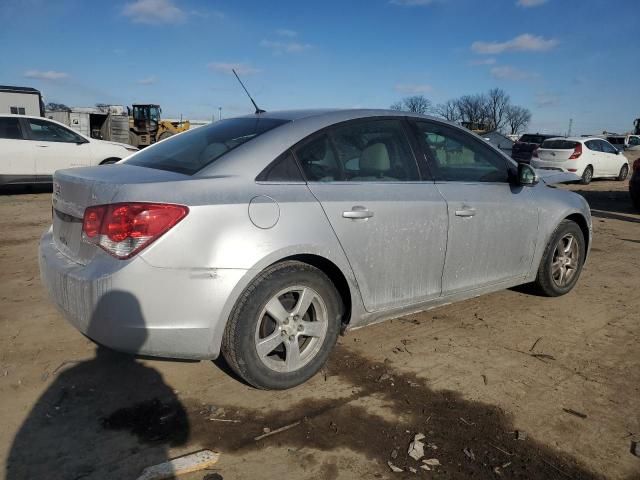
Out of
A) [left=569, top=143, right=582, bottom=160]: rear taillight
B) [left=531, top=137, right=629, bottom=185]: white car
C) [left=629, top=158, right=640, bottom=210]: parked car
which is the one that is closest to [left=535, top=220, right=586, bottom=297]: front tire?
[left=629, top=158, right=640, bottom=210]: parked car

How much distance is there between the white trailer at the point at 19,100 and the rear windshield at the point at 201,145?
81.3 feet

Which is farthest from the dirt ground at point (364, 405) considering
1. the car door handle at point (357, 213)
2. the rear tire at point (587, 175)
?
the rear tire at point (587, 175)

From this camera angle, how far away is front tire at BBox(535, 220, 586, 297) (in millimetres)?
4516

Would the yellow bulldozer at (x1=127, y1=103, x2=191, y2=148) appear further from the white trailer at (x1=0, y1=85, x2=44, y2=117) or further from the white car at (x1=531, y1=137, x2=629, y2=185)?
the white car at (x1=531, y1=137, x2=629, y2=185)

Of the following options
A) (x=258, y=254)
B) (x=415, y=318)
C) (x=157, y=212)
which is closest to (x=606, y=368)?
(x=415, y=318)

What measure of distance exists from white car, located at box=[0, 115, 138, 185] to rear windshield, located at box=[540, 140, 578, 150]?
13.0 metres

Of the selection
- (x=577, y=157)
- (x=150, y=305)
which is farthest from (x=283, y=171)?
(x=577, y=157)

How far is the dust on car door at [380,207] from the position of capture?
3.12 meters

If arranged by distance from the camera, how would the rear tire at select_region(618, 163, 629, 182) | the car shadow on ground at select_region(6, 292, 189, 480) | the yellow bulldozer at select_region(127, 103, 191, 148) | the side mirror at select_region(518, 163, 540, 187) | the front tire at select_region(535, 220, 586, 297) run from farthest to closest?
1. the yellow bulldozer at select_region(127, 103, 191, 148)
2. the rear tire at select_region(618, 163, 629, 182)
3. the front tire at select_region(535, 220, 586, 297)
4. the side mirror at select_region(518, 163, 540, 187)
5. the car shadow on ground at select_region(6, 292, 189, 480)

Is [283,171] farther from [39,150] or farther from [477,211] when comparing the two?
[39,150]

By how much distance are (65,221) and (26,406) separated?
103 centimetres

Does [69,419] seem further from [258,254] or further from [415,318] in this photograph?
[415,318]

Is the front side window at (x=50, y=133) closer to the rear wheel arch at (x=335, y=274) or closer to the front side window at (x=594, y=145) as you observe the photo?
the rear wheel arch at (x=335, y=274)

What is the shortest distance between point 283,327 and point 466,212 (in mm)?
1599
